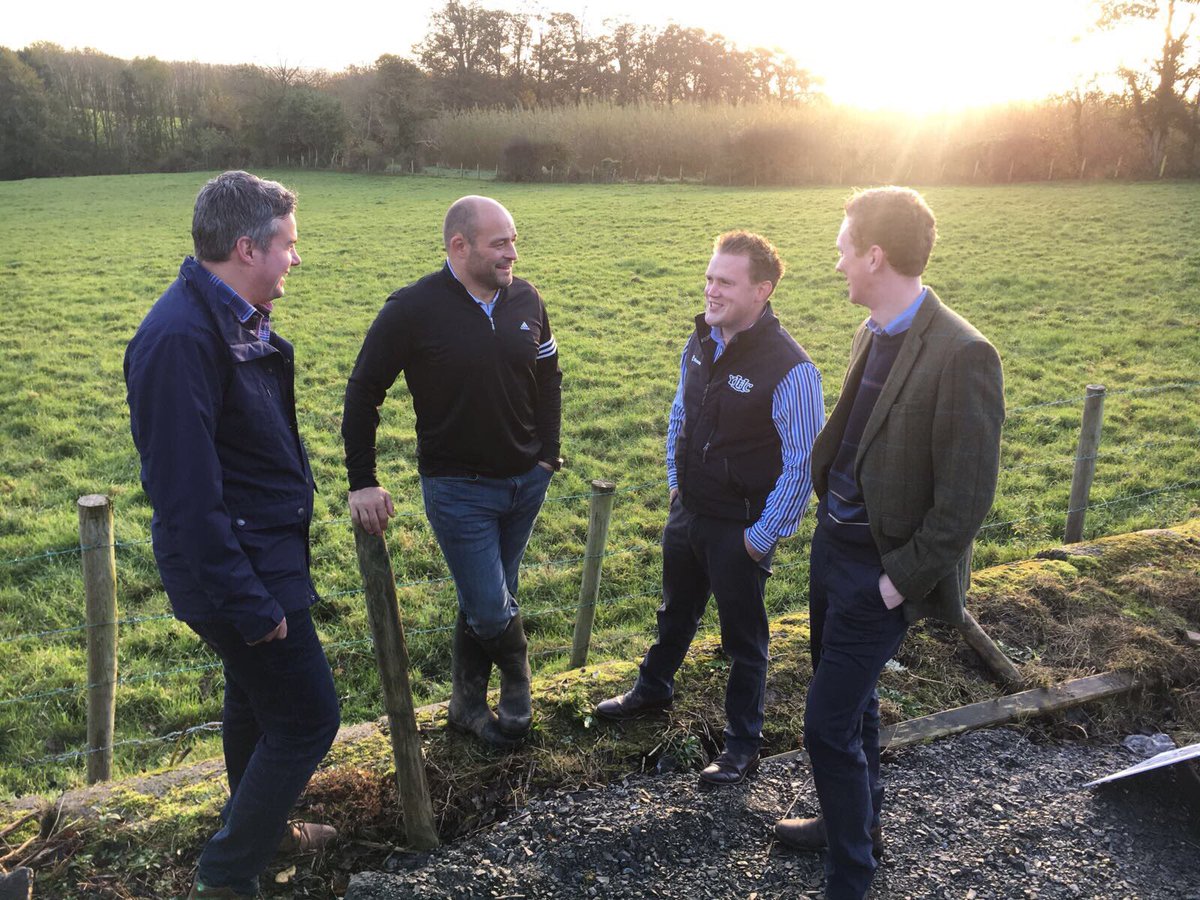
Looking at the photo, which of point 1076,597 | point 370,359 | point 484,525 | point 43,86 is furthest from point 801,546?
point 43,86

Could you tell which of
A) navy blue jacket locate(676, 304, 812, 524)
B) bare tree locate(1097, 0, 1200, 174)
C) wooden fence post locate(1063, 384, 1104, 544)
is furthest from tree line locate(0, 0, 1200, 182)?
navy blue jacket locate(676, 304, 812, 524)

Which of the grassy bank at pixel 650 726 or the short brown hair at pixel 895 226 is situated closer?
the short brown hair at pixel 895 226

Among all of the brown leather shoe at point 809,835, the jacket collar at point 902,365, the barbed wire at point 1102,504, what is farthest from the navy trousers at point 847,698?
the barbed wire at point 1102,504

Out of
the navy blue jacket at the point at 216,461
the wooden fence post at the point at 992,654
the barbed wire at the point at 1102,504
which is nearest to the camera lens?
the navy blue jacket at the point at 216,461

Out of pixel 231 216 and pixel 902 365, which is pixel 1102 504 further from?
pixel 231 216

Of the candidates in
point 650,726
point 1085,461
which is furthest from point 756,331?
point 1085,461

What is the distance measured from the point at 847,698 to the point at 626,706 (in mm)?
1394

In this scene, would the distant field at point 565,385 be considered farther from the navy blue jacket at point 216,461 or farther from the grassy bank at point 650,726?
the navy blue jacket at point 216,461

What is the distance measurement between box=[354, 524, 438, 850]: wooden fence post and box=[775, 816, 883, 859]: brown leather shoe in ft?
4.43

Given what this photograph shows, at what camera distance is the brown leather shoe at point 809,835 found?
10.9ft

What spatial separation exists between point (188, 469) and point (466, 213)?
156 centimetres

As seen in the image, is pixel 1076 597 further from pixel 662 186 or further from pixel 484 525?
pixel 662 186

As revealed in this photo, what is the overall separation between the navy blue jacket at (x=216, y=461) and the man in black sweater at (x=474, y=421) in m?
0.58

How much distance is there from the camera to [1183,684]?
451cm
